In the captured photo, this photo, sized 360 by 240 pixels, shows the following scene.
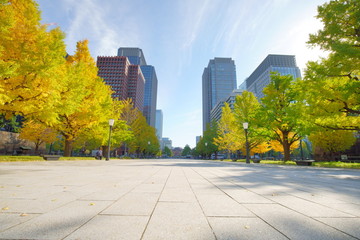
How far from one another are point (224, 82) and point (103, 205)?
6844 inches

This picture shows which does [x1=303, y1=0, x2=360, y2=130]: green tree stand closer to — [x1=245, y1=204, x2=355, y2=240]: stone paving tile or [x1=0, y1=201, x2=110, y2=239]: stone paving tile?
[x1=245, y1=204, x2=355, y2=240]: stone paving tile

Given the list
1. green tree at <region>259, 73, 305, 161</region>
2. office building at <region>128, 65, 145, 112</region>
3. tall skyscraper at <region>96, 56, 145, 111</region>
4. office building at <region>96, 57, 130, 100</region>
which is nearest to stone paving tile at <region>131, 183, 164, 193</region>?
green tree at <region>259, 73, 305, 161</region>

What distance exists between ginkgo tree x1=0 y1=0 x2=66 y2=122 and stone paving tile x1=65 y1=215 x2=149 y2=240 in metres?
10.0

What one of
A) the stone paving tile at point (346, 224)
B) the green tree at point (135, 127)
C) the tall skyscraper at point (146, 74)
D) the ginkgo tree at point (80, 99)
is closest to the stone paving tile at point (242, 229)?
the stone paving tile at point (346, 224)

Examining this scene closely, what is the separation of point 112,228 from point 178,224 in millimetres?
Result: 673

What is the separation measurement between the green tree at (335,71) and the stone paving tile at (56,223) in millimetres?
15867

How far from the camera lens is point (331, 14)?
12.4 metres

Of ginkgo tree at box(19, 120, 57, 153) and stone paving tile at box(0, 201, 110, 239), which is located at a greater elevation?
ginkgo tree at box(19, 120, 57, 153)

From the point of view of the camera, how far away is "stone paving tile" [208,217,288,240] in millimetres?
1532

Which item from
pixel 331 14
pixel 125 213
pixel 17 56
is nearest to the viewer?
pixel 125 213

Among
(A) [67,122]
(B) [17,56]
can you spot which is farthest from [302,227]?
(A) [67,122]

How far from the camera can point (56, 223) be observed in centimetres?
176

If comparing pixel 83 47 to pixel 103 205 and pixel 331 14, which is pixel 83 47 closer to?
pixel 103 205

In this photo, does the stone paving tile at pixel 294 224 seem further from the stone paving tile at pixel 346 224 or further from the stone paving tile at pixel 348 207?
the stone paving tile at pixel 348 207
